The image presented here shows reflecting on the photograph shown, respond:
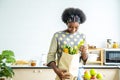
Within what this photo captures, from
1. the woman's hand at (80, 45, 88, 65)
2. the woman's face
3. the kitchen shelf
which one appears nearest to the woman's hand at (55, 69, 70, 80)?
the woman's hand at (80, 45, 88, 65)

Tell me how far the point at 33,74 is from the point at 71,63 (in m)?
2.05

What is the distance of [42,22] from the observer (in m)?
3.90

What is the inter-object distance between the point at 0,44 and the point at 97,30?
172 cm

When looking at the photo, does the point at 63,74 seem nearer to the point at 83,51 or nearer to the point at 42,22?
the point at 83,51

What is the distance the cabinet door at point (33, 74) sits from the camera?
3.50 meters

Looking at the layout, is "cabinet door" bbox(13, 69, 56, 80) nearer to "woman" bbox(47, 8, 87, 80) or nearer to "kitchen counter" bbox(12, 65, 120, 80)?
"kitchen counter" bbox(12, 65, 120, 80)

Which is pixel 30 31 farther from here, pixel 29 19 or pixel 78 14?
pixel 78 14

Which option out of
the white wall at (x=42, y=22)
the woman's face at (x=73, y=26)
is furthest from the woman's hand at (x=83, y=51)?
the white wall at (x=42, y=22)

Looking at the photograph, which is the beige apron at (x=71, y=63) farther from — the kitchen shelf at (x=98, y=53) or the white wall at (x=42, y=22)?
the white wall at (x=42, y=22)

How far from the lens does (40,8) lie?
388 cm

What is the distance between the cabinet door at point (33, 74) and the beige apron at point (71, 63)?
1.95 m

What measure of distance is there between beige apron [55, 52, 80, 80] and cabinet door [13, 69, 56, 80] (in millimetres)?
1952

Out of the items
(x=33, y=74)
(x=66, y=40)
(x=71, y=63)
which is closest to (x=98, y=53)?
(x=33, y=74)

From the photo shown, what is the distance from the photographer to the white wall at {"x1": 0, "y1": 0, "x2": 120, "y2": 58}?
3861mm
